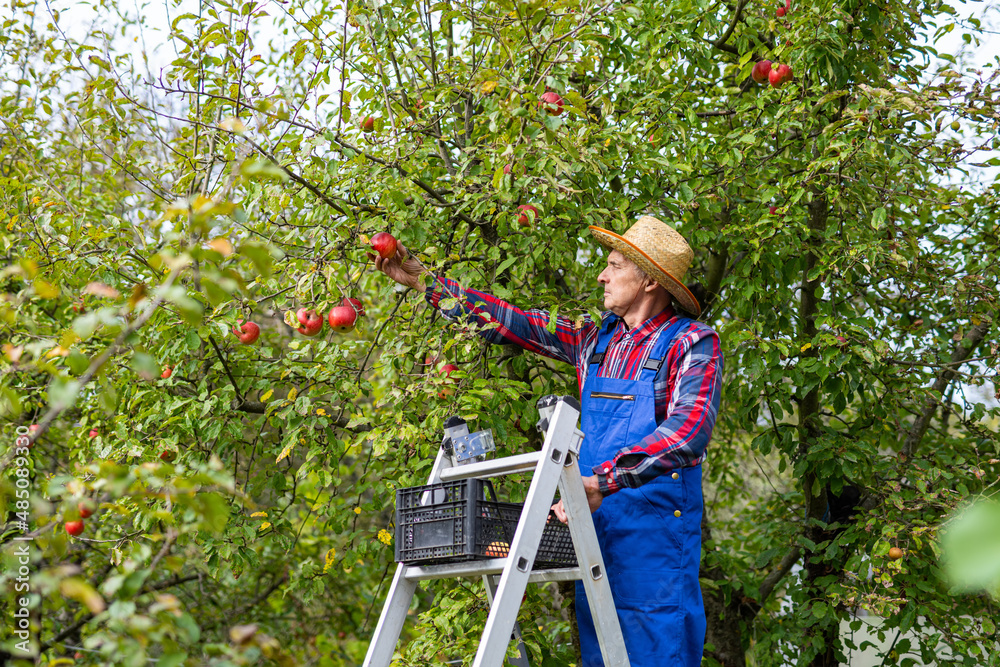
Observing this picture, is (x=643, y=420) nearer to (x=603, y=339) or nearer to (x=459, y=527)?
(x=603, y=339)

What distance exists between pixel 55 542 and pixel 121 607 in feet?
0.92

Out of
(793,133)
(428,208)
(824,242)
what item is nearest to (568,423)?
(428,208)

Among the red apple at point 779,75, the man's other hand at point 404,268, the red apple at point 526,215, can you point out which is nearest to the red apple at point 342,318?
the man's other hand at point 404,268

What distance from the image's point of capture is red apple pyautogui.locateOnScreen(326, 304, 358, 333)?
302cm

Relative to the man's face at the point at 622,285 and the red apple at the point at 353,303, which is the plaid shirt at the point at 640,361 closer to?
the man's face at the point at 622,285

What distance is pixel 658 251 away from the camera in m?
2.91

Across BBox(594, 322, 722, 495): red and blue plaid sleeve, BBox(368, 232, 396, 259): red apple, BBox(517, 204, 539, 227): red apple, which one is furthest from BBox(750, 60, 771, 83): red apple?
BBox(368, 232, 396, 259): red apple

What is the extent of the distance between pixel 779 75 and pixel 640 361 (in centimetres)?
158

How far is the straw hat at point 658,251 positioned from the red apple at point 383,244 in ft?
2.35

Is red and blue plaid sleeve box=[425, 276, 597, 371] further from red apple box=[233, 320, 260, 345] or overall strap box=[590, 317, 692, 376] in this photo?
red apple box=[233, 320, 260, 345]

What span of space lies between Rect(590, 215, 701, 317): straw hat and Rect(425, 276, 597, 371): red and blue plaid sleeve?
286mm

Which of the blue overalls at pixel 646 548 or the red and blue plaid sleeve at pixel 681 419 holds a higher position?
the red and blue plaid sleeve at pixel 681 419

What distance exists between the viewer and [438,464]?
260cm

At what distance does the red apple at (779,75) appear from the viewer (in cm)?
355
